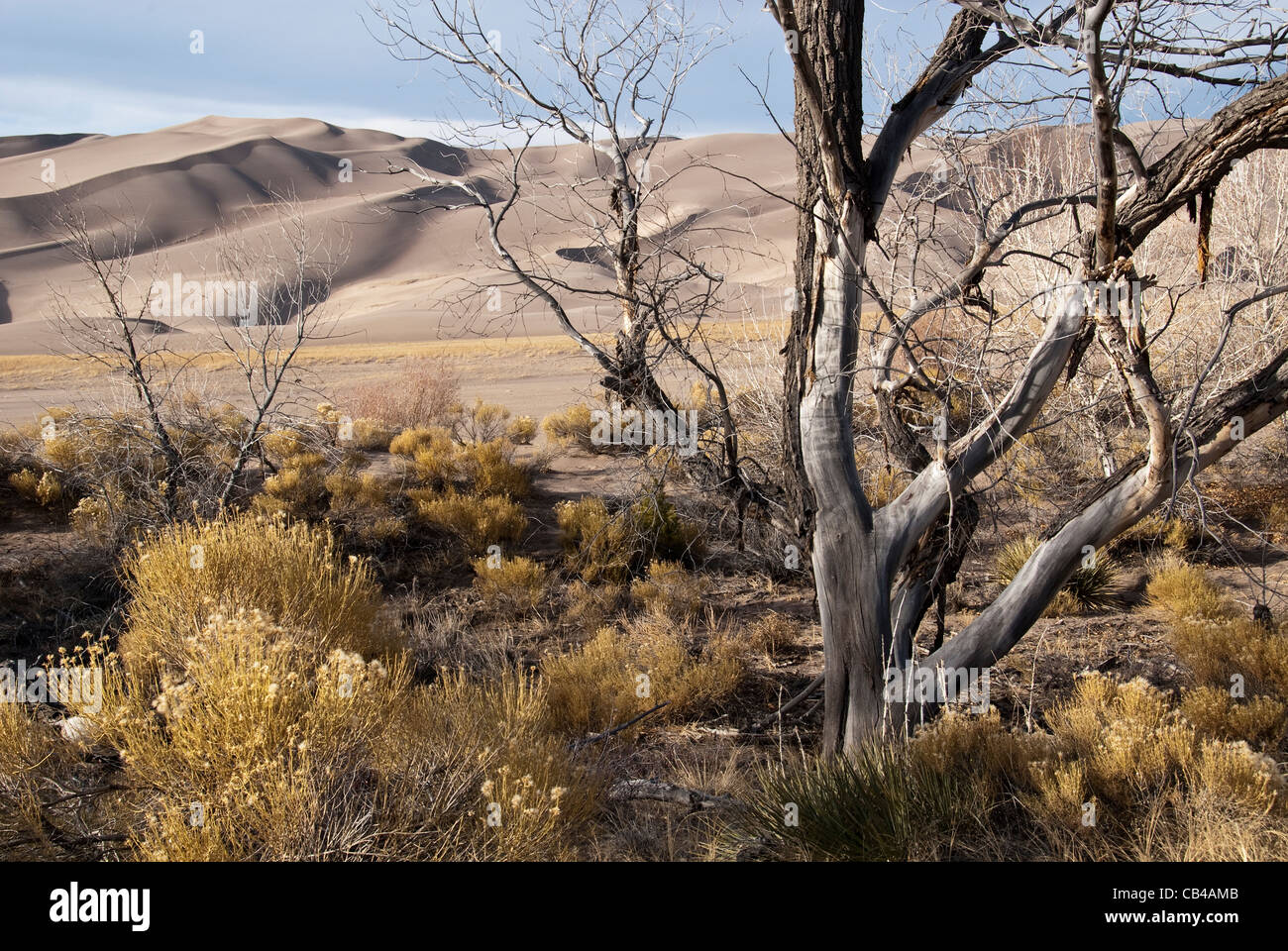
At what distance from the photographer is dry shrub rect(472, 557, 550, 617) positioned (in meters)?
9.36

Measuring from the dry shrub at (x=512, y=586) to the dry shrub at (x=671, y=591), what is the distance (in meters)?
1.03

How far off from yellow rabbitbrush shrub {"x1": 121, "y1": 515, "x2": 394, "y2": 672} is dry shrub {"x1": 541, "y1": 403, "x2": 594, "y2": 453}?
855 cm

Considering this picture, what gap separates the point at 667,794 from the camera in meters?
5.02

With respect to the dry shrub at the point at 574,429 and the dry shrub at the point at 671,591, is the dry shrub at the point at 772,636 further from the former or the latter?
the dry shrub at the point at 574,429

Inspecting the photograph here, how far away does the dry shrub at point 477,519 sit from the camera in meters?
A: 10.8

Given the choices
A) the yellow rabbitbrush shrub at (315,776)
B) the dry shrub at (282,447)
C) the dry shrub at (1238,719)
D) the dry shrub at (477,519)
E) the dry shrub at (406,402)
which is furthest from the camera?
the dry shrub at (406,402)

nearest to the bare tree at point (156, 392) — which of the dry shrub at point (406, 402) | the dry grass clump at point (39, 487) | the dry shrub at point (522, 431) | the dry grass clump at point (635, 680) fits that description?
the dry grass clump at point (39, 487)

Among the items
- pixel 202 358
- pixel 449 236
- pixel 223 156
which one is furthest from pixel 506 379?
pixel 223 156

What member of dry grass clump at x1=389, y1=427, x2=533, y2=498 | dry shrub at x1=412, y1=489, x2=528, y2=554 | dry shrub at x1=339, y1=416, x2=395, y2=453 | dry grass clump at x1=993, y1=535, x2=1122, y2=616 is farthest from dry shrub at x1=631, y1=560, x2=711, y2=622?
dry shrub at x1=339, y1=416, x2=395, y2=453

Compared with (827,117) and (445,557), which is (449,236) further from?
(827,117)

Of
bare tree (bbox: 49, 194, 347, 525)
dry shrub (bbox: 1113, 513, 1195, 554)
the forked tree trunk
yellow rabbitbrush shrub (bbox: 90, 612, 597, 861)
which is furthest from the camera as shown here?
dry shrub (bbox: 1113, 513, 1195, 554)

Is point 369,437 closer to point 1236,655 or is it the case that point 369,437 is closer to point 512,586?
point 512,586

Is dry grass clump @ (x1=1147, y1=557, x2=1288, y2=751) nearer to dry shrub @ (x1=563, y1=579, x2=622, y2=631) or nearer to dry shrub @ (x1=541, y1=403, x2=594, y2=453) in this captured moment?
dry shrub @ (x1=563, y1=579, x2=622, y2=631)
